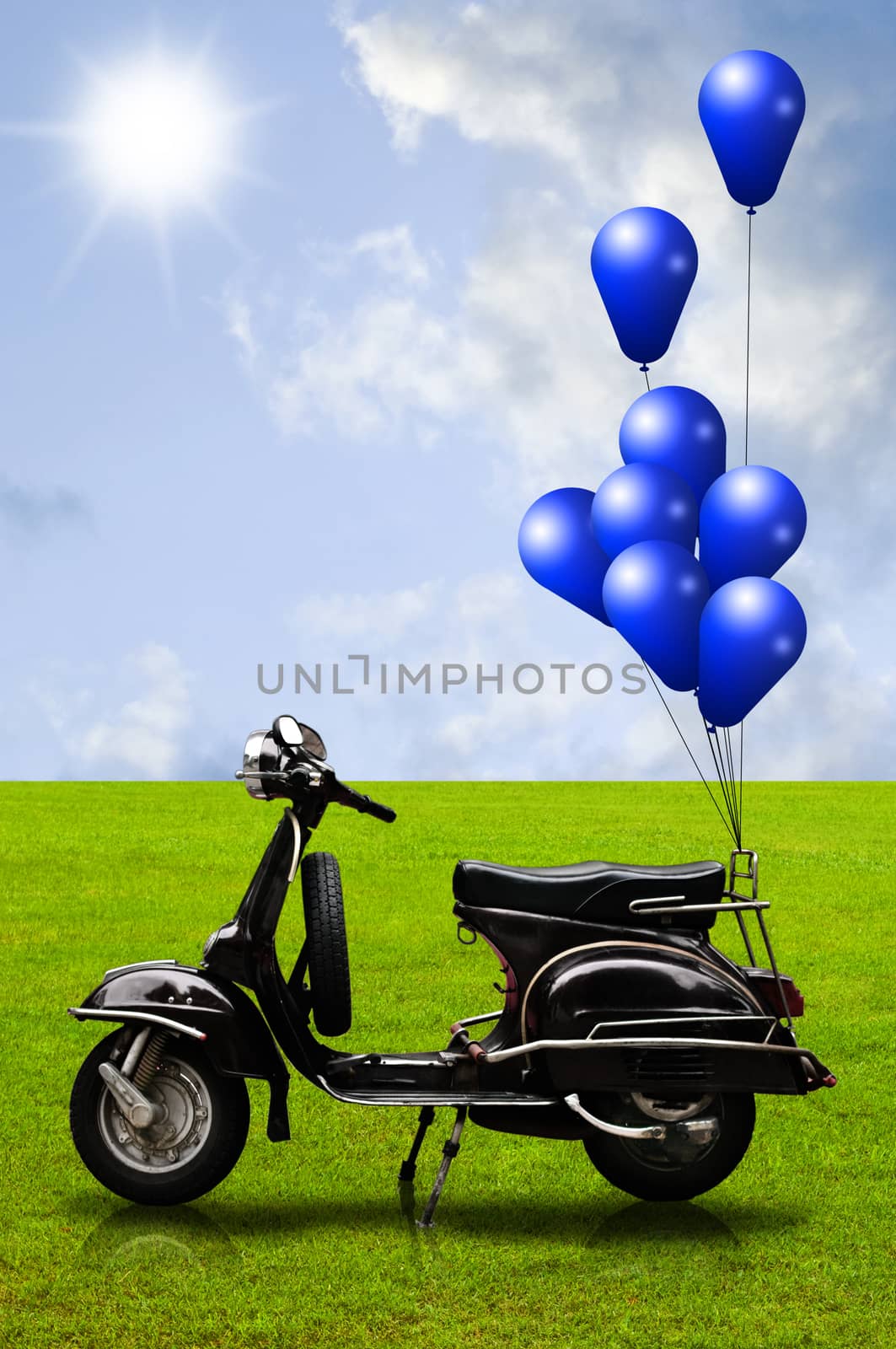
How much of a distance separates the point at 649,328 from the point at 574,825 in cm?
1262

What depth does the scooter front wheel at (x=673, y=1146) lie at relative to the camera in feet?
18.3

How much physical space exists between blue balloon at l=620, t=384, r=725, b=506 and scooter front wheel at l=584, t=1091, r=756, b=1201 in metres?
3.53

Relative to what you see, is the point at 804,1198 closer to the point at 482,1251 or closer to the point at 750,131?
the point at 482,1251

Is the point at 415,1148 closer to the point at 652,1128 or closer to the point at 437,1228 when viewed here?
the point at 437,1228

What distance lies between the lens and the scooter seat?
5.59 metres

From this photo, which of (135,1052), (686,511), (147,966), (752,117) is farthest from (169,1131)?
(752,117)

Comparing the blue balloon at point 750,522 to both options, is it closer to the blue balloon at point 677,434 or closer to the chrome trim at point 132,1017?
the blue balloon at point 677,434

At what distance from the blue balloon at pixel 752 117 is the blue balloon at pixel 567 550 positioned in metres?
1.98

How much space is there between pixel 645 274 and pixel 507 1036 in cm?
459

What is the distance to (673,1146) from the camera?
564 centimetres

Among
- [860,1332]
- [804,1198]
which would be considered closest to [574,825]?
[804,1198]

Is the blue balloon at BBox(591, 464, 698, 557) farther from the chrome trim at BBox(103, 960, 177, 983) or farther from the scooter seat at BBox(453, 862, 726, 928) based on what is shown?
the chrome trim at BBox(103, 960, 177, 983)

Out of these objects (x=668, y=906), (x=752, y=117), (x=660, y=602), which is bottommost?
(x=668, y=906)

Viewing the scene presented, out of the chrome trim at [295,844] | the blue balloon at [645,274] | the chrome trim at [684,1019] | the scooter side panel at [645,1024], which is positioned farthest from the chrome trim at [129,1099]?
the blue balloon at [645,274]
